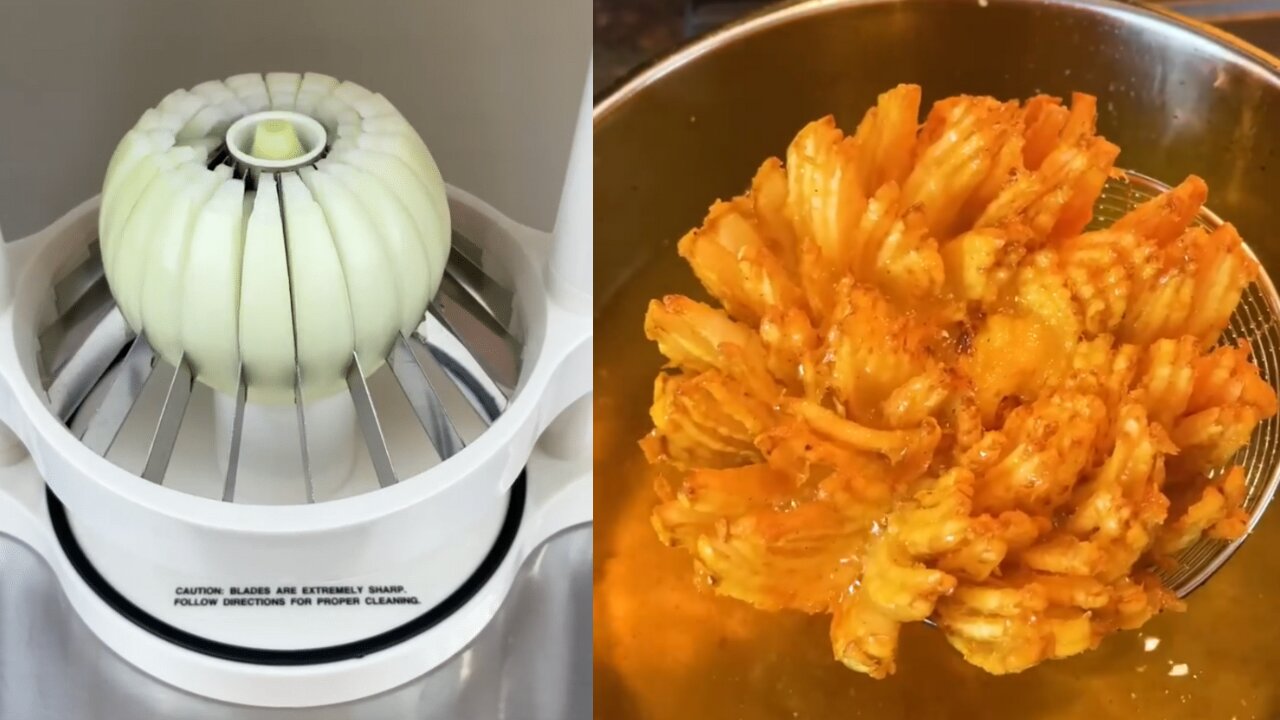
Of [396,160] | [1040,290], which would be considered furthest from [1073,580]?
[396,160]

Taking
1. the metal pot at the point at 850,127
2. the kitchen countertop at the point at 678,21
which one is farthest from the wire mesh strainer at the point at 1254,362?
the kitchen countertop at the point at 678,21

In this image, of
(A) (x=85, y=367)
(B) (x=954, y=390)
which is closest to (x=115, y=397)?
(A) (x=85, y=367)

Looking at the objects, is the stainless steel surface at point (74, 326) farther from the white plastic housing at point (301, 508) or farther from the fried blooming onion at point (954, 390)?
the fried blooming onion at point (954, 390)

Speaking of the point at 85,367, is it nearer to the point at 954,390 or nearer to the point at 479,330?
the point at 479,330

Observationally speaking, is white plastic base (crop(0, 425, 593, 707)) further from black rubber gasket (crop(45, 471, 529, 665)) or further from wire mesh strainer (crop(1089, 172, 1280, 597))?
wire mesh strainer (crop(1089, 172, 1280, 597))

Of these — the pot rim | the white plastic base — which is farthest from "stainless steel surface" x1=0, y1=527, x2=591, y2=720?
the pot rim
